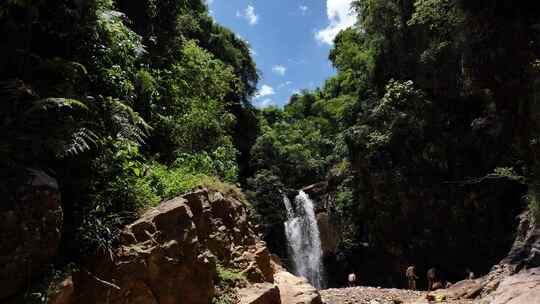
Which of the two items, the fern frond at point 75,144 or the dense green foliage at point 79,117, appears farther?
the dense green foliage at point 79,117

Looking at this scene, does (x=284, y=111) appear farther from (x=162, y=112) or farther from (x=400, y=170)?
(x=162, y=112)

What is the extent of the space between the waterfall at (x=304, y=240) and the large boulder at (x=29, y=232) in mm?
20201

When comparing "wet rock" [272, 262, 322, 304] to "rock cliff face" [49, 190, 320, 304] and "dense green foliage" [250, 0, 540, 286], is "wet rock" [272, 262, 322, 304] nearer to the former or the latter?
"rock cliff face" [49, 190, 320, 304]

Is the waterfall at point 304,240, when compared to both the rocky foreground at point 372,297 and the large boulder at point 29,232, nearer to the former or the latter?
the rocky foreground at point 372,297

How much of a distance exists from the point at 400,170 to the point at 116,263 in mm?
17139

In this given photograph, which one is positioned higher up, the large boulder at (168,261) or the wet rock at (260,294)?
the large boulder at (168,261)

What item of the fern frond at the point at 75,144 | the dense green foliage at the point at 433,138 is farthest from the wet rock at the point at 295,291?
the dense green foliage at the point at 433,138

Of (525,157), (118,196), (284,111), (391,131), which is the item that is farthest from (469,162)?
(284,111)

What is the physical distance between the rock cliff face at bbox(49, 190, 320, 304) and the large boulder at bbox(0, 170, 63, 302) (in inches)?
19.0

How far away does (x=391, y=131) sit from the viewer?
19969 millimetres

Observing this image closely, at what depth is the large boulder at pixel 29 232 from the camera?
4.44 m

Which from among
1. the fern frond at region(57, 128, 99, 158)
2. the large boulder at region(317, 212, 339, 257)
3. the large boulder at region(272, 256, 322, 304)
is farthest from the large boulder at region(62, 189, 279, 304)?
the large boulder at region(317, 212, 339, 257)

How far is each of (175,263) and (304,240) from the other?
19.1 m

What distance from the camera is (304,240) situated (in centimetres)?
2439
